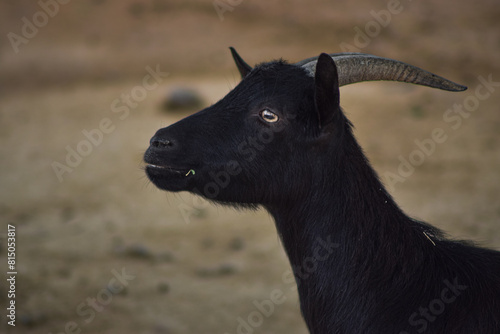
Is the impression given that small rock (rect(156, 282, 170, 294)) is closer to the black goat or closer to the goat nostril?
the black goat

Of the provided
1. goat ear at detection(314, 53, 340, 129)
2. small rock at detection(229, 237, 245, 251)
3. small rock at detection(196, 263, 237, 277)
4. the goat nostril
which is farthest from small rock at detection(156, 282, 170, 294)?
goat ear at detection(314, 53, 340, 129)

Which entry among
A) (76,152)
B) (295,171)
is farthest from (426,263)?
(76,152)

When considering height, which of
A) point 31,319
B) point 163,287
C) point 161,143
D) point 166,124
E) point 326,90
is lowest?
point 31,319

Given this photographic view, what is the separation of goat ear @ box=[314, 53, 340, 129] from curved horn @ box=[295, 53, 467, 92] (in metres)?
0.28

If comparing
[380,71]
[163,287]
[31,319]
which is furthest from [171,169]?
[163,287]

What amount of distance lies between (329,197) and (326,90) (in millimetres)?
718

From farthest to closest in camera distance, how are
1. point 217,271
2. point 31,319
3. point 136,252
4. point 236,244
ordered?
1. point 236,244
2. point 136,252
3. point 217,271
4. point 31,319

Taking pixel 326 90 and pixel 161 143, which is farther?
pixel 161 143

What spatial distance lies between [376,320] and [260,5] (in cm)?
1491

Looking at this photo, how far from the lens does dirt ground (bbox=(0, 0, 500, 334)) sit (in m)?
7.68

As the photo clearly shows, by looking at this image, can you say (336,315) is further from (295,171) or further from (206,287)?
(206,287)

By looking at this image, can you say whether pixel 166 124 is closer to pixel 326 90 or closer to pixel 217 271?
pixel 217 271

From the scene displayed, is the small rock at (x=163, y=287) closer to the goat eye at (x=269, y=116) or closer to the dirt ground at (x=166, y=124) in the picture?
Answer: the dirt ground at (x=166, y=124)

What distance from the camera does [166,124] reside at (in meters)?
13.4
